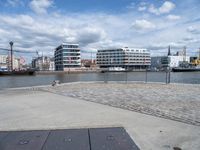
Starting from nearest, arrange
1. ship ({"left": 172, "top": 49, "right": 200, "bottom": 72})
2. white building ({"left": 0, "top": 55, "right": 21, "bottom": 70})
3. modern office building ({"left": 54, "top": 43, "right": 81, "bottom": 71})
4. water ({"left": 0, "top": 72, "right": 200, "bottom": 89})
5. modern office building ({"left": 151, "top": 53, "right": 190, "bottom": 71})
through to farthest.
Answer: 1. water ({"left": 0, "top": 72, "right": 200, "bottom": 89})
2. ship ({"left": 172, "top": 49, "right": 200, "bottom": 72})
3. modern office building ({"left": 54, "top": 43, "right": 81, "bottom": 71})
4. white building ({"left": 0, "top": 55, "right": 21, "bottom": 70})
5. modern office building ({"left": 151, "top": 53, "right": 190, "bottom": 71})

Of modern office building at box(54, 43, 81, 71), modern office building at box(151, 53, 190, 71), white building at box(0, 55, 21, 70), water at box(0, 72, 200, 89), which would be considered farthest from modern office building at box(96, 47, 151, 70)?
water at box(0, 72, 200, 89)

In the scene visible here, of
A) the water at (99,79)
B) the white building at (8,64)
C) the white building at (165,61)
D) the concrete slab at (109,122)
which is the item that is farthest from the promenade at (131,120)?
the white building at (165,61)

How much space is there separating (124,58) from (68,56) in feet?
119

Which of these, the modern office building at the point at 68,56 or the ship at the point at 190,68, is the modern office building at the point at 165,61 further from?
the modern office building at the point at 68,56

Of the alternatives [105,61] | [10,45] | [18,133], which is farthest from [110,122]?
[105,61]

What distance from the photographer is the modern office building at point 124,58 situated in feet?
397

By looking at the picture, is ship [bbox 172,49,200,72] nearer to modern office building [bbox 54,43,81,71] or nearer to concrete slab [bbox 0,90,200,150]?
modern office building [bbox 54,43,81,71]

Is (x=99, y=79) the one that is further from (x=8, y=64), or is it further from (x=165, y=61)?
(x=165, y=61)

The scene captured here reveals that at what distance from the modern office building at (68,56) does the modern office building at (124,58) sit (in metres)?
26.3

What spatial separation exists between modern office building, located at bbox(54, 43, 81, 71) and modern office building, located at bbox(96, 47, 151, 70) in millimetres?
26337

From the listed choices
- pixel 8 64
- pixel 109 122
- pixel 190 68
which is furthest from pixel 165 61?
pixel 109 122

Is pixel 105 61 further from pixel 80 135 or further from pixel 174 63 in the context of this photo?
pixel 80 135

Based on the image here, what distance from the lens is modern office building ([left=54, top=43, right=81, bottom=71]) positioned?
323ft

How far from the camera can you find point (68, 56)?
327 ft
